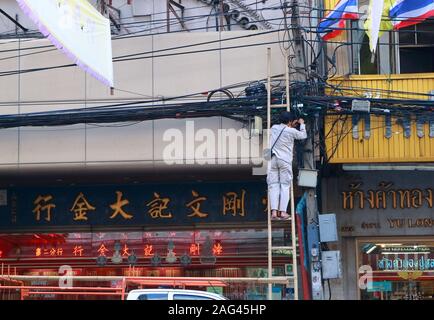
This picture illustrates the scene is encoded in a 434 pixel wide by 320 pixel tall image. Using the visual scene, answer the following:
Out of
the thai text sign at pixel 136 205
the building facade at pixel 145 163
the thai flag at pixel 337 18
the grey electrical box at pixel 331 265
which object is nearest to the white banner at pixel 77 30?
the building facade at pixel 145 163

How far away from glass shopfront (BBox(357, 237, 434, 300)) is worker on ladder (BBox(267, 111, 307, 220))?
3558mm

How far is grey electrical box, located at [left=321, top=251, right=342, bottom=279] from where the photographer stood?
420 inches

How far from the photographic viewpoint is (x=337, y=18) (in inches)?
439

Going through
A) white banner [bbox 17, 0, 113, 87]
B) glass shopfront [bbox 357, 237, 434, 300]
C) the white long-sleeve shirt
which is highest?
white banner [bbox 17, 0, 113, 87]

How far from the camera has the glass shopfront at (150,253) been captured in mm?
13266

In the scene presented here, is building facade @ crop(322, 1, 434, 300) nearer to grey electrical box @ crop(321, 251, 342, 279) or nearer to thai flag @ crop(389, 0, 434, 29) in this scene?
thai flag @ crop(389, 0, 434, 29)

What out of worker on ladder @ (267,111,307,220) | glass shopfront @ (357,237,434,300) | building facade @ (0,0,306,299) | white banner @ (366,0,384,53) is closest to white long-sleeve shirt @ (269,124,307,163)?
worker on ladder @ (267,111,307,220)

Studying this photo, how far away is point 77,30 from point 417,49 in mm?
6675

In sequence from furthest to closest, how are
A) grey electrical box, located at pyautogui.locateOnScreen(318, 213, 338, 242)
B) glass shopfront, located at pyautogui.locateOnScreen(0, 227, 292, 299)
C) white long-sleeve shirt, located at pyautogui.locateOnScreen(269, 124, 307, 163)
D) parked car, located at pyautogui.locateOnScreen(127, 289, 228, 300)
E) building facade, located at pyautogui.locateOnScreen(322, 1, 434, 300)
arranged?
glass shopfront, located at pyautogui.locateOnScreen(0, 227, 292, 299)
building facade, located at pyautogui.locateOnScreen(322, 1, 434, 300)
grey electrical box, located at pyautogui.locateOnScreen(318, 213, 338, 242)
white long-sleeve shirt, located at pyautogui.locateOnScreen(269, 124, 307, 163)
parked car, located at pyautogui.locateOnScreen(127, 289, 228, 300)

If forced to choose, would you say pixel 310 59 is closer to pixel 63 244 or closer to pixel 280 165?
pixel 280 165

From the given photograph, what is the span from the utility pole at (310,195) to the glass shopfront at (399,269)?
7.33 ft

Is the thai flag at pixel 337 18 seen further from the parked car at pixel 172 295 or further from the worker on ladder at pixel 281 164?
the parked car at pixel 172 295
